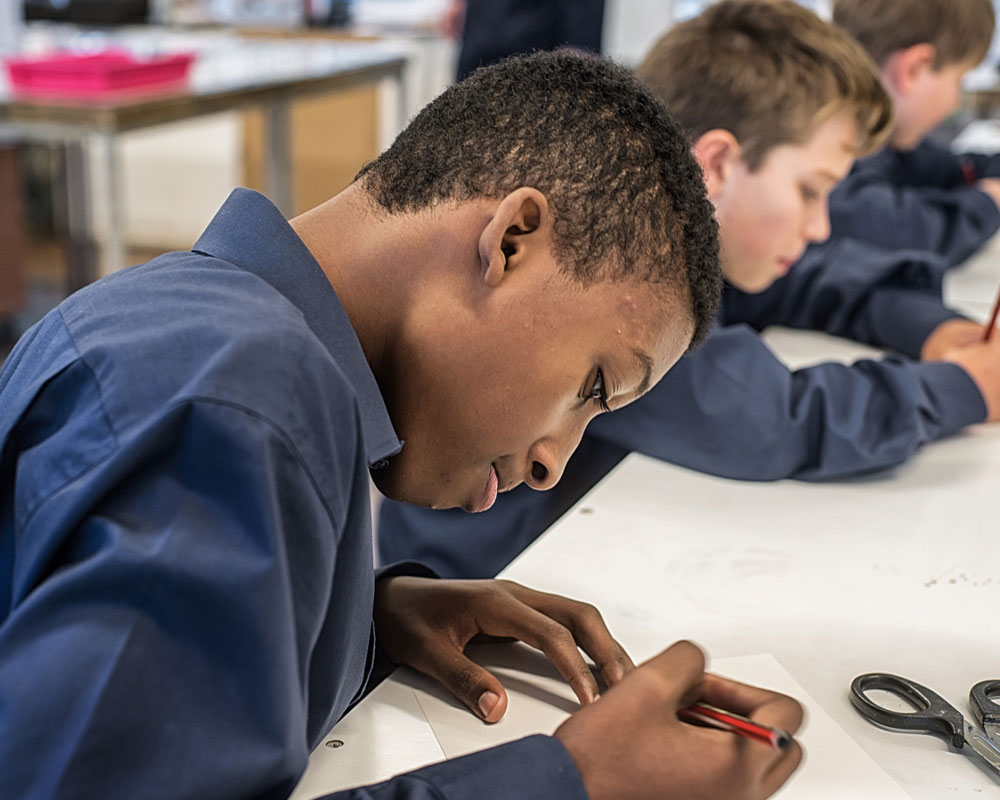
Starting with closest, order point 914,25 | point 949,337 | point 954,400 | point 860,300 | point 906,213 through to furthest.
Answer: point 954,400 → point 949,337 → point 860,300 → point 906,213 → point 914,25

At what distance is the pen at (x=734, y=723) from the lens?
1.74 feet

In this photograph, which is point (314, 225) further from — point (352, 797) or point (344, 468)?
point (352, 797)

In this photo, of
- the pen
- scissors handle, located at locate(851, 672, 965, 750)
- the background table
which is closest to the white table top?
scissors handle, located at locate(851, 672, 965, 750)

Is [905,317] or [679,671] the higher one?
[679,671]

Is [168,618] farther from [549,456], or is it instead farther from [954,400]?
[954,400]

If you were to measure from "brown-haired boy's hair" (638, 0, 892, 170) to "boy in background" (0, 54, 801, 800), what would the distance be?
55 centimetres

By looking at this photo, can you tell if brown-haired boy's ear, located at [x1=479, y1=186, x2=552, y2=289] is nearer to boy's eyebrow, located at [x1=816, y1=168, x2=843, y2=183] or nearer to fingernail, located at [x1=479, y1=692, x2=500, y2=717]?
fingernail, located at [x1=479, y1=692, x2=500, y2=717]

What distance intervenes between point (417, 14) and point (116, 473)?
4.44 meters

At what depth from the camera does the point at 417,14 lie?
181 inches

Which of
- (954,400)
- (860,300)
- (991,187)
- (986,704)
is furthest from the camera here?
(991,187)

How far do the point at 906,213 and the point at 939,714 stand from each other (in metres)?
1.36

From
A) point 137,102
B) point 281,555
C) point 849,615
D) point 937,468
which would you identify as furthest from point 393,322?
point 137,102

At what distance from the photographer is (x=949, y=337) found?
1.38 metres

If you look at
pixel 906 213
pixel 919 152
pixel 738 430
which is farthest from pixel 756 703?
pixel 919 152
